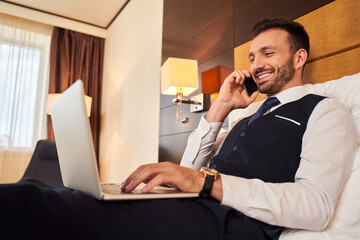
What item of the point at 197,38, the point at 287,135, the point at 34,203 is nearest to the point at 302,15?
the point at 287,135

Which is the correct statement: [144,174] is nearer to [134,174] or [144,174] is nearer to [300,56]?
[134,174]

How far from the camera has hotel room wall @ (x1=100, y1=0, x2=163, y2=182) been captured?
299cm

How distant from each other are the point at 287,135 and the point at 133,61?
2.79m

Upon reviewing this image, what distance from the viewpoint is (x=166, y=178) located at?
0.80m

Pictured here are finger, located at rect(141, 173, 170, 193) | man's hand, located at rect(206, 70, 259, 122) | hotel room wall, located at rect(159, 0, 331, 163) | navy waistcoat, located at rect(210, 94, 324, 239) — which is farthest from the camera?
hotel room wall, located at rect(159, 0, 331, 163)

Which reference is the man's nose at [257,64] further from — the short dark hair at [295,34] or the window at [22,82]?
the window at [22,82]

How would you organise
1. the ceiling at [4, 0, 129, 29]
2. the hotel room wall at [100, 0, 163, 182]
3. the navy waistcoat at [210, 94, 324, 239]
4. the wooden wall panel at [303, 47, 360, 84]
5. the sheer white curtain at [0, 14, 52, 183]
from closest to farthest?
the navy waistcoat at [210, 94, 324, 239] < the wooden wall panel at [303, 47, 360, 84] < the hotel room wall at [100, 0, 163, 182] < the sheer white curtain at [0, 14, 52, 183] < the ceiling at [4, 0, 129, 29]

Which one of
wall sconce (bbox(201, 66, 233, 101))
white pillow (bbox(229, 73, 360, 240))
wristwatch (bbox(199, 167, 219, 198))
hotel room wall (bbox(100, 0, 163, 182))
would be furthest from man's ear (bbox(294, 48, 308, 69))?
hotel room wall (bbox(100, 0, 163, 182))

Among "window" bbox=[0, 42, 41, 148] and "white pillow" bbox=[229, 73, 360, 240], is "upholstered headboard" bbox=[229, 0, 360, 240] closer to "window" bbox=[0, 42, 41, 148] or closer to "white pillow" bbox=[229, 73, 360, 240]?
"white pillow" bbox=[229, 73, 360, 240]

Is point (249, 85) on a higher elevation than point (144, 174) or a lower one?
higher

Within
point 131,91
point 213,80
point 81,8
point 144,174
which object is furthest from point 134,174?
point 81,8

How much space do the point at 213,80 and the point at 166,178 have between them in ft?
4.83

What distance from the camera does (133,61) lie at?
3.52 meters

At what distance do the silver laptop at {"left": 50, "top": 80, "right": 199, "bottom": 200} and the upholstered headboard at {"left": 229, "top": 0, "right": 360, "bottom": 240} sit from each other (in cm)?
43
